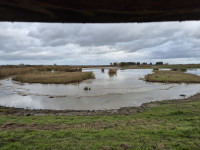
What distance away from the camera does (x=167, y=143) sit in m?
4.33
